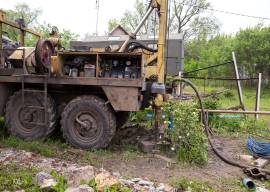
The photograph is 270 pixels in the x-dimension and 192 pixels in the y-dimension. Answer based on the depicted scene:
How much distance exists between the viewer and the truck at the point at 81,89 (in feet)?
23.8

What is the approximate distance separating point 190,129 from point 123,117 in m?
1.94

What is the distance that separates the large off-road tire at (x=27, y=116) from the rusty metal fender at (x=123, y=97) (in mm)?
1326

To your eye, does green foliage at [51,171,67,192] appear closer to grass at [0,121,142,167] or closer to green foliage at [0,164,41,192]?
green foliage at [0,164,41,192]

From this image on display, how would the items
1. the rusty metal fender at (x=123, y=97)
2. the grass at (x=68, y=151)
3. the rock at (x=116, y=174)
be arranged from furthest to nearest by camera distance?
the rusty metal fender at (x=123, y=97)
the grass at (x=68, y=151)
the rock at (x=116, y=174)

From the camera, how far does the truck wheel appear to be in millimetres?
7320

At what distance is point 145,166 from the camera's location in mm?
6668

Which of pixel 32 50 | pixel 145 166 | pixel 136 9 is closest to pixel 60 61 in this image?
pixel 32 50

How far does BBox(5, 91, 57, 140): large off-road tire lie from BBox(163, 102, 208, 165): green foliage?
A: 2.51 m

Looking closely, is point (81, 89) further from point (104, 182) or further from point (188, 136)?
point (104, 182)

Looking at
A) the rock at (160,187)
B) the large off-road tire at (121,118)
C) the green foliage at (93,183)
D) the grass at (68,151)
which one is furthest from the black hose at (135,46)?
the green foliage at (93,183)

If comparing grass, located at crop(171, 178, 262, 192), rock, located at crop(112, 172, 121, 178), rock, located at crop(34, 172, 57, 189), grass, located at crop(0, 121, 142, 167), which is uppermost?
grass, located at crop(0, 121, 142, 167)

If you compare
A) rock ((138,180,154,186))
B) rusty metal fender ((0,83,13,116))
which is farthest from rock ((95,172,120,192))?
rusty metal fender ((0,83,13,116))

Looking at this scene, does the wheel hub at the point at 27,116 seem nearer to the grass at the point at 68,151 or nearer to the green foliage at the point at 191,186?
the grass at the point at 68,151

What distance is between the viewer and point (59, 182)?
17.2 feet
